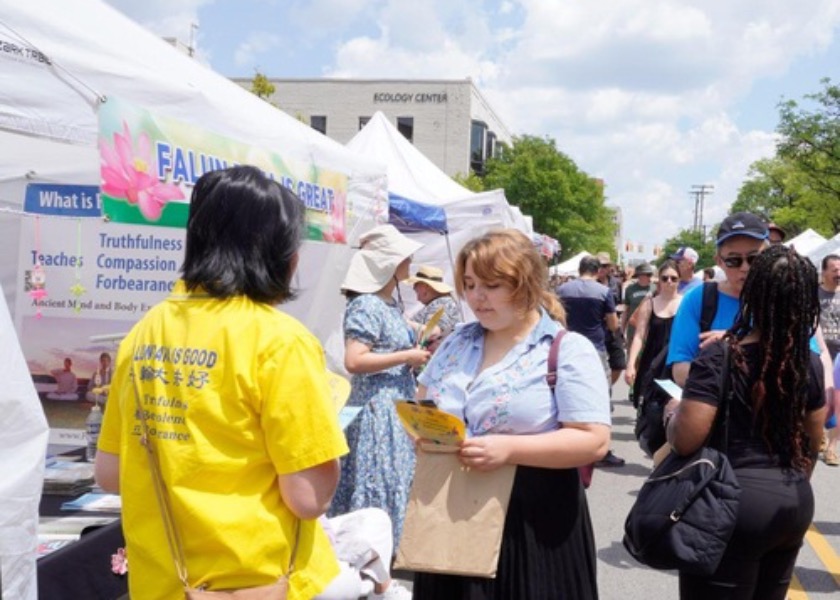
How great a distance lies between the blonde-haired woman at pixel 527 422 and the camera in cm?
227

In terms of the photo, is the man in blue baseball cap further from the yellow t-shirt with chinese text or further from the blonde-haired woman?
the yellow t-shirt with chinese text

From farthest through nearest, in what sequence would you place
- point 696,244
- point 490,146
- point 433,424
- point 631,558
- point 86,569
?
1. point 696,244
2. point 490,146
3. point 631,558
4. point 86,569
5. point 433,424

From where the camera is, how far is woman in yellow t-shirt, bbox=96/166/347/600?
174 cm

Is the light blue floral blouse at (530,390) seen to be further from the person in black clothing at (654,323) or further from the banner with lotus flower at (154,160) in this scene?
the person in black clothing at (654,323)

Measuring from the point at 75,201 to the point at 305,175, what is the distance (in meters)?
1.21

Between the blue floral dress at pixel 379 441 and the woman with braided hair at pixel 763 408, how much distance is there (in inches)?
75.4

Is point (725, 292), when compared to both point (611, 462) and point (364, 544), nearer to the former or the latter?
point (364, 544)

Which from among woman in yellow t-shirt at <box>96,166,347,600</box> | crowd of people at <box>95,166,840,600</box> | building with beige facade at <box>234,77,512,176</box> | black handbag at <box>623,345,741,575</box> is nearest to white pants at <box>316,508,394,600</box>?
crowd of people at <box>95,166,840,600</box>

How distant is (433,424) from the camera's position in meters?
2.21

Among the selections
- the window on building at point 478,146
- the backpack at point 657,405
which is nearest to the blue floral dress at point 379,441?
the backpack at point 657,405

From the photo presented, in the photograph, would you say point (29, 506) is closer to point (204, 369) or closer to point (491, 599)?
point (204, 369)

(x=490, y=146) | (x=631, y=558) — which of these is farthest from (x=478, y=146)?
(x=631, y=558)

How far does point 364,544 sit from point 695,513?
0.98m

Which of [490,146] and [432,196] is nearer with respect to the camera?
[432,196]
